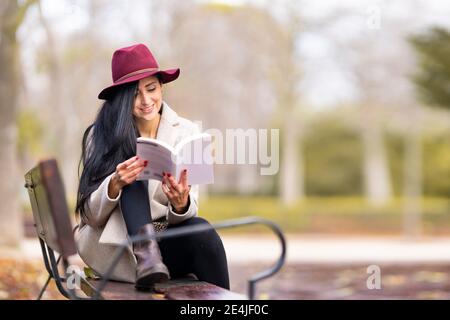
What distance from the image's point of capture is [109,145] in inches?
116

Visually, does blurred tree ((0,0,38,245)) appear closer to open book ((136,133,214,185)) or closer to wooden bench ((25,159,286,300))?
wooden bench ((25,159,286,300))

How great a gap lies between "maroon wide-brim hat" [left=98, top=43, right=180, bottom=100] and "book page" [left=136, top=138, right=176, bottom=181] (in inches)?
15.1

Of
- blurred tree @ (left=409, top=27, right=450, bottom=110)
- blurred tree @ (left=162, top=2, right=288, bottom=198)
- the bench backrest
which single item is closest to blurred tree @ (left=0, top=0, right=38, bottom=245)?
blurred tree @ (left=409, top=27, right=450, bottom=110)

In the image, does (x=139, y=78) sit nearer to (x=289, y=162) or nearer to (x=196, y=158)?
(x=196, y=158)

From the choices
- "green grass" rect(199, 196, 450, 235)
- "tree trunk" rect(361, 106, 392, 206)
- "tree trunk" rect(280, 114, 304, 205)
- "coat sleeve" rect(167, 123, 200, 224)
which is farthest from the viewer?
"tree trunk" rect(361, 106, 392, 206)

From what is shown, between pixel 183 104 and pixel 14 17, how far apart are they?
8463 mm

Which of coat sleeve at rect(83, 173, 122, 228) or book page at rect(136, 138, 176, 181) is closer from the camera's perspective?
book page at rect(136, 138, 176, 181)

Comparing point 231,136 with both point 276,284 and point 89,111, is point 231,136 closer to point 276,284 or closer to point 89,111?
point 276,284

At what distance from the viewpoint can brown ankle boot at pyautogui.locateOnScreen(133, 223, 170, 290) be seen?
2.68 metres

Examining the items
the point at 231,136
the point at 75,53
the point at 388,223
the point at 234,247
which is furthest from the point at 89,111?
the point at 231,136

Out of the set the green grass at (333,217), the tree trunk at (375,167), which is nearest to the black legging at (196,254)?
the green grass at (333,217)

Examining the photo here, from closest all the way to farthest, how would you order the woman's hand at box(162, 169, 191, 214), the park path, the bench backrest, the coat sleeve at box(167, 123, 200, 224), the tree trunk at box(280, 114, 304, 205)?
the bench backrest → the woman's hand at box(162, 169, 191, 214) → the coat sleeve at box(167, 123, 200, 224) → the park path → the tree trunk at box(280, 114, 304, 205)

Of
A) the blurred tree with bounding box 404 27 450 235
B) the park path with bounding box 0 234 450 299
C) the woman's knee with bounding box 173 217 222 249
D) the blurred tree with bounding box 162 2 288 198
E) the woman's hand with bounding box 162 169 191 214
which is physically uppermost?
the blurred tree with bounding box 162 2 288 198

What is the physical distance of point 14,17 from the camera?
9.44 metres
